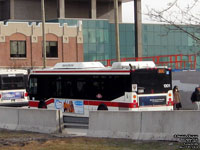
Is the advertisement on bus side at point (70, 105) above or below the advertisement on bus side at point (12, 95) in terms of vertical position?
below

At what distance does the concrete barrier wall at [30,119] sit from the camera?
20.6 m

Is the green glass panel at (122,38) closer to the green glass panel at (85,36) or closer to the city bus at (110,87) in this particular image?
the green glass panel at (85,36)

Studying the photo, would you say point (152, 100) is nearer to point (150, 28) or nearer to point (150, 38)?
point (150, 38)

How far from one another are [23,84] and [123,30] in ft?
159

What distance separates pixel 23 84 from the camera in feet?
120

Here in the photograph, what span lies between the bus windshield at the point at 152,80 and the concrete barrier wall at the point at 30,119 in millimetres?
5044

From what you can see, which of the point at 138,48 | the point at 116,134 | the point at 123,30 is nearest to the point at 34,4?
the point at 123,30

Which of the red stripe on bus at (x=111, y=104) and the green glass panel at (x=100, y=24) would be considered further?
the green glass panel at (x=100, y=24)

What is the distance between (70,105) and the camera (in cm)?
2711

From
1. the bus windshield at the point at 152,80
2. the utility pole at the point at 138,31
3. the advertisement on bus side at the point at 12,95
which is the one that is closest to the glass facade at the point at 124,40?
the utility pole at the point at 138,31

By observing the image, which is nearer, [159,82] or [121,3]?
[159,82]

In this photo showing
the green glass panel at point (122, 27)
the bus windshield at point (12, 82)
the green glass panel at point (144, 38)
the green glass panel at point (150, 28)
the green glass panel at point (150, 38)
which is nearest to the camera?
the bus windshield at point (12, 82)

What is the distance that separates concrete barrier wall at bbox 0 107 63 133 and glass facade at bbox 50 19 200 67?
54.5 meters

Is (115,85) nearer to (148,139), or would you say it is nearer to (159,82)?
(159,82)
